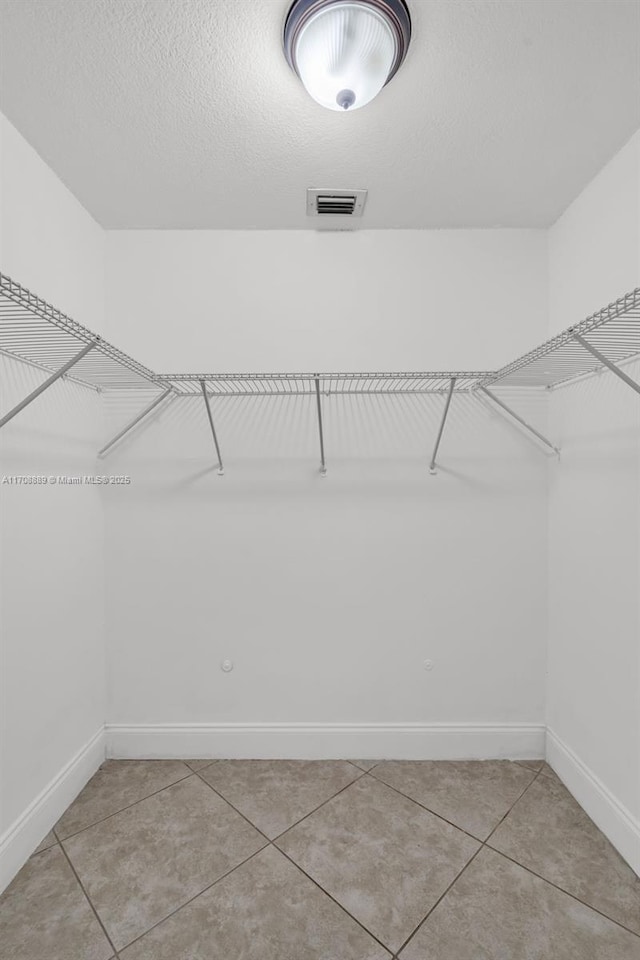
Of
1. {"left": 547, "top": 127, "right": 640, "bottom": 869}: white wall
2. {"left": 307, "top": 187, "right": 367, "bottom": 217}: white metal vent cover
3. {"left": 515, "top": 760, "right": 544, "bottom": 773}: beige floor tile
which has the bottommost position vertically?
{"left": 515, "top": 760, "right": 544, "bottom": 773}: beige floor tile

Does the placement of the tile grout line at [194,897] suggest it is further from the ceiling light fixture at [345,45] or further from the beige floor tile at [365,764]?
the ceiling light fixture at [345,45]

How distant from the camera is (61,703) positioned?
169cm

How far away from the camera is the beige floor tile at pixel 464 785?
5.41 feet

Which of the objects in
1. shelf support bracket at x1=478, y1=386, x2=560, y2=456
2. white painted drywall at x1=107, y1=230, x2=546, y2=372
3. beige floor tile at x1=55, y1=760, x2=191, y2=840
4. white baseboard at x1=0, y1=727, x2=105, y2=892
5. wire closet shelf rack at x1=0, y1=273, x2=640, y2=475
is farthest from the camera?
white painted drywall at x1=107, y1=230, x2=546, y2=372

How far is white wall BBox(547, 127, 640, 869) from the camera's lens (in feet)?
4.89

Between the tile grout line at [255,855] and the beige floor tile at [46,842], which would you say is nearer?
the tile grout line at [255,855]

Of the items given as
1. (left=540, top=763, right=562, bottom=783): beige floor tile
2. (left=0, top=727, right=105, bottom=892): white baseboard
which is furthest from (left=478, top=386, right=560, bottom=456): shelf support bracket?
(left=0, top=727, right=105, bottom=892): white baseboard

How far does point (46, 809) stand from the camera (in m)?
1.57

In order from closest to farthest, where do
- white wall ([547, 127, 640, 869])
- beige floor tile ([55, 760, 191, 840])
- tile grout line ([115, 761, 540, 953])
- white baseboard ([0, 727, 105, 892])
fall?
tile grout line ([115, 761, 540, 953]) < white baseboard ([0, 727, 105, 892]) < white wall ([547, 127, 640, 869]) < beige floor tile ([55, 760, 191, 840])

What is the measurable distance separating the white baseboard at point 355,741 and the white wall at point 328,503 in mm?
46

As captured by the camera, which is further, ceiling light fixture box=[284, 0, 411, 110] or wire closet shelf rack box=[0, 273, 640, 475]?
wire closet shelf rack box=[0, 273, 640, 475]

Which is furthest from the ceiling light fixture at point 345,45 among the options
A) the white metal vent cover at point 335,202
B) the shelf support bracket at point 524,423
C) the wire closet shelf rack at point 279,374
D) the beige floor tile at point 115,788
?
the beige floor tile at point 115,788

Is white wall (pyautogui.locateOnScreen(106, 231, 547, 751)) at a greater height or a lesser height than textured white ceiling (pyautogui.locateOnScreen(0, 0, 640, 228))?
lesser

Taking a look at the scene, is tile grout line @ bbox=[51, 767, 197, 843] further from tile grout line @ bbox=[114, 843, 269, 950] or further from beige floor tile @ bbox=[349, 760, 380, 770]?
beige floor tile @ bbox=[349, 760, 380, 770]
